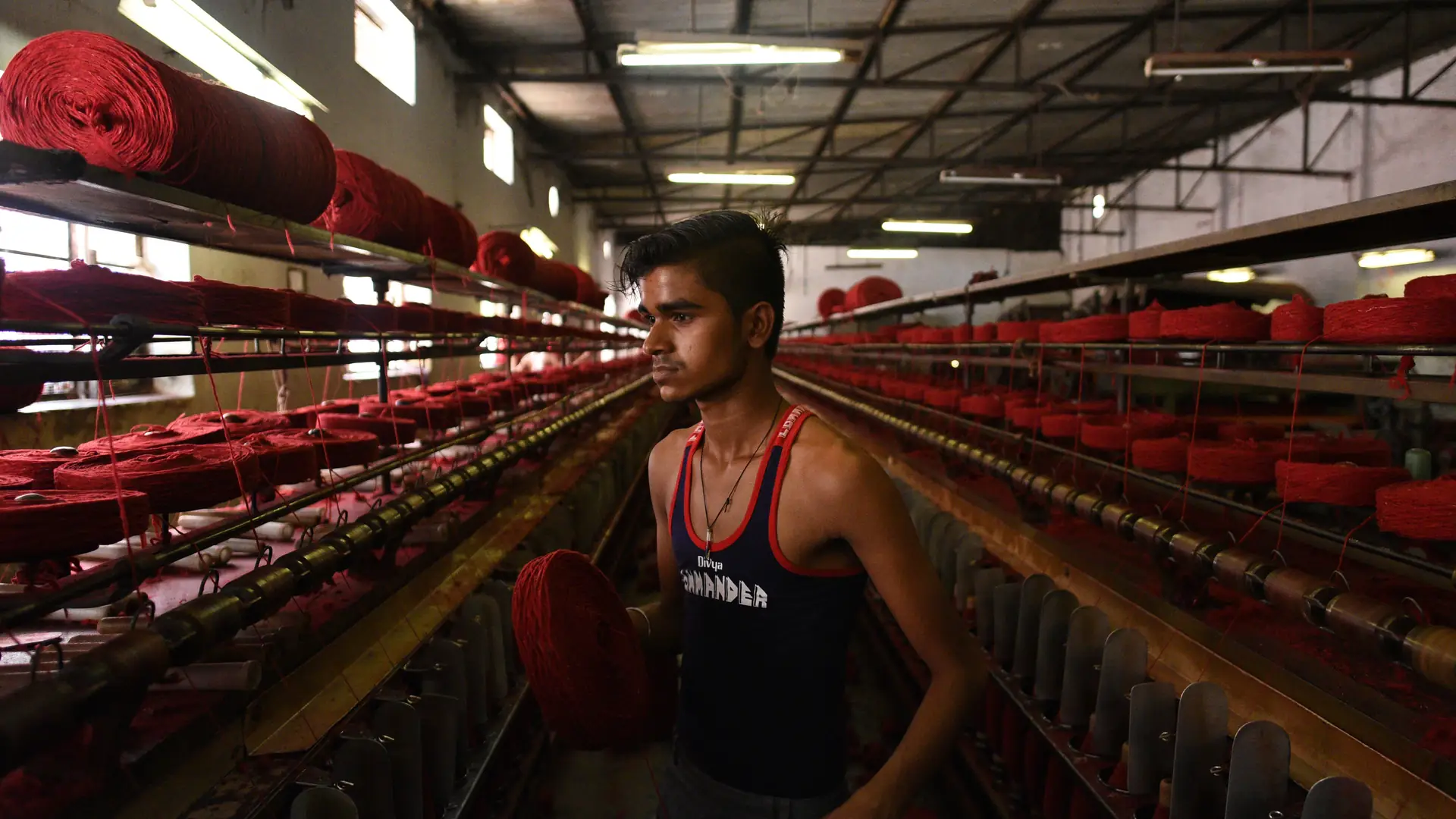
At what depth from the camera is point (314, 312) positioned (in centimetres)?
210

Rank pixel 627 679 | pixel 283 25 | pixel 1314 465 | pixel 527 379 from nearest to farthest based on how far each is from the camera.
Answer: pixel 627 679 < pixel 1314 465 < pixel 283 25 < pixel 527 379

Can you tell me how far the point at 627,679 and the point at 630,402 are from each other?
9526 millimetres

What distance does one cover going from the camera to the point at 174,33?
13.2ft

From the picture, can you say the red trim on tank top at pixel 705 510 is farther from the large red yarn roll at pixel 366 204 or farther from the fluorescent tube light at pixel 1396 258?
the fluorescent tube light at pixel 1396 258

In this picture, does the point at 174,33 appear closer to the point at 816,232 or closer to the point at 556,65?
the point at 556,65

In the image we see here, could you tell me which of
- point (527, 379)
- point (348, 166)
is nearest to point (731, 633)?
point (348, 166)

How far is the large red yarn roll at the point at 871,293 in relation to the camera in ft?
31.2

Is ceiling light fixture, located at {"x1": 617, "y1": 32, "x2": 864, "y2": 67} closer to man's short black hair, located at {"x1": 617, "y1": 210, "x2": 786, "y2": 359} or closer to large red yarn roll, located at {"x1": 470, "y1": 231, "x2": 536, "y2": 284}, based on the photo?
large red yarn roll, located at {"x1": 470, "y1": 231, "x2": 536, "y2": 284}

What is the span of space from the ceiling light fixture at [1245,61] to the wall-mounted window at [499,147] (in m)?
7.49

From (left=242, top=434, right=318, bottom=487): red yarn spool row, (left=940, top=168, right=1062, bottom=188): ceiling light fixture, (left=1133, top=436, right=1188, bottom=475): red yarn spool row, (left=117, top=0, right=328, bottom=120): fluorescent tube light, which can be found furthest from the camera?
(left=940, top=168, right=1062, bottom=188): ceiling light fixture

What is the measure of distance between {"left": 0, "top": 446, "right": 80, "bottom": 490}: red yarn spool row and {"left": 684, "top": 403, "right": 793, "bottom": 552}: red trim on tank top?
4.08 feet

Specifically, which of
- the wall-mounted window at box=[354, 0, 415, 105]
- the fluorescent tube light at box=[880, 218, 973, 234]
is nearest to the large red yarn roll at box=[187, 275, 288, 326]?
the wall-mounted window at box=[354, 0, 415, 105]

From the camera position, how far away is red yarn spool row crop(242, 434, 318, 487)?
1.94 metres

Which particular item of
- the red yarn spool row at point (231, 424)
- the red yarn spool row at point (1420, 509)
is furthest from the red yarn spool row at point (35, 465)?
the red yarn spool row at point (1420, 509)
